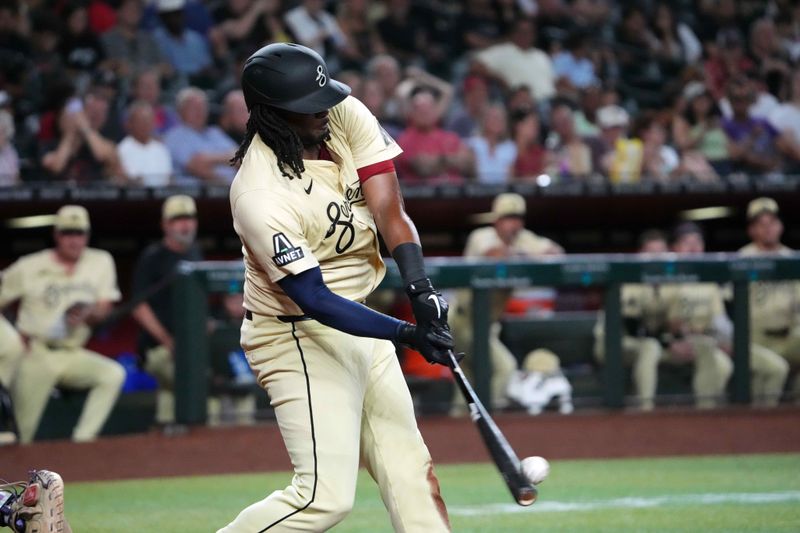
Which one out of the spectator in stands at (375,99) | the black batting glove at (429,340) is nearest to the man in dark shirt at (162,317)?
the spectator in stands at (375,99)

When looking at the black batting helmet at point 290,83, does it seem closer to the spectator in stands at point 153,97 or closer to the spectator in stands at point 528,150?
the spectator in stands at point 153,97

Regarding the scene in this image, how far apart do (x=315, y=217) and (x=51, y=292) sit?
5.19 m

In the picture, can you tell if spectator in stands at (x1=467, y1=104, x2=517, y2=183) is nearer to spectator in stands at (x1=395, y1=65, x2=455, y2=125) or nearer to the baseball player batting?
spectator in stands at (x1=395, y1=65, x2=455, y2=125)

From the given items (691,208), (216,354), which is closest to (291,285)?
(216,354)

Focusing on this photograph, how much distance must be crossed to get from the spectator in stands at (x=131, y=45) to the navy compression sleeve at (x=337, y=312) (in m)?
7.15

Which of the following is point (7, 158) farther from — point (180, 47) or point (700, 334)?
point (700, 334)

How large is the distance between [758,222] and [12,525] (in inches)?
271

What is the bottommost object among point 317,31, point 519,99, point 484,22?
point 519,99

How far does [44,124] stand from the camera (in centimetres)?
948

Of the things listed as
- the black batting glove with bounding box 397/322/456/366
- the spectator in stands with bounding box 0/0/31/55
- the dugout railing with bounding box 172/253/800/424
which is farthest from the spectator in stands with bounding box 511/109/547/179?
the black batting glove with bounding box 397/322/456/366

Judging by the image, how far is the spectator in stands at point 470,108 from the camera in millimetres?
10852

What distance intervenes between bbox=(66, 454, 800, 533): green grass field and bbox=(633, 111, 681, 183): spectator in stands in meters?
3.98

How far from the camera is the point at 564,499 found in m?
6.14

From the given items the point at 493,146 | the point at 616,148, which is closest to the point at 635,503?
the point at 493,146
